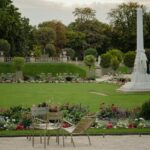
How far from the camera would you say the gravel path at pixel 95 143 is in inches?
486

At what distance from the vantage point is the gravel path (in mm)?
12344

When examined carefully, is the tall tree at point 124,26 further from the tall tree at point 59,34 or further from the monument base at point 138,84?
the monument base at point 138,84

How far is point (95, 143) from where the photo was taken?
519 inches

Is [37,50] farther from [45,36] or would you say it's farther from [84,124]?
[84,124]

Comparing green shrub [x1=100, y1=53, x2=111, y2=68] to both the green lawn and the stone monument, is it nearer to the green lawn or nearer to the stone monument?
the stone monument

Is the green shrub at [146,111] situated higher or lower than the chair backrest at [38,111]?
lower

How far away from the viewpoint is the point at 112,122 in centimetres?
1712

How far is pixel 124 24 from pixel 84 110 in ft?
248

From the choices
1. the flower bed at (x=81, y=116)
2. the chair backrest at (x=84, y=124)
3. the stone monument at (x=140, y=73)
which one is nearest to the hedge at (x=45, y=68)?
the stone monument at (x=140, y=73)

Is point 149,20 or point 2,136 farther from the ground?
point 149,20

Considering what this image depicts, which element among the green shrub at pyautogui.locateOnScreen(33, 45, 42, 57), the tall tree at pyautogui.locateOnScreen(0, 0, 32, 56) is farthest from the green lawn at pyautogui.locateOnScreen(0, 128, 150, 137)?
the green shrub at pyautogui.locateOnScreen(33, 45, 42, 57)

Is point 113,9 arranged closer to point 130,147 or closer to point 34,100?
point 34,100

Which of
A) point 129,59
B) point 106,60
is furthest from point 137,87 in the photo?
point 129,59

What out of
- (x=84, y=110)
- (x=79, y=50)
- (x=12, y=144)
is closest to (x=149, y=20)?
(x=79, y=50)
